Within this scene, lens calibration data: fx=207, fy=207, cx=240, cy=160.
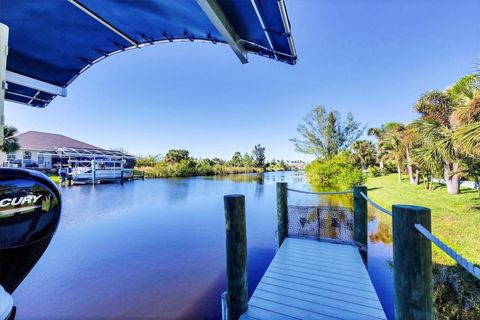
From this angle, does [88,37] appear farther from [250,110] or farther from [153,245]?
[250,110]

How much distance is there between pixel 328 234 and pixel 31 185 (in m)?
4.06

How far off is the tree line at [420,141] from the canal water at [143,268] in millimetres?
2587

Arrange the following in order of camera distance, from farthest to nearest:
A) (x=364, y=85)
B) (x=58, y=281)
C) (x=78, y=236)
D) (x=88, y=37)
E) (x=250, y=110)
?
1. (x=250, y=110)
2. (x=364, y=85)
3. (x=78, y=236)
4. (x=58, y=281)
5. (x=88, y=37)

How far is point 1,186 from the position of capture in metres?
1.11

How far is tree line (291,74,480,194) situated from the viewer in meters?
4.18

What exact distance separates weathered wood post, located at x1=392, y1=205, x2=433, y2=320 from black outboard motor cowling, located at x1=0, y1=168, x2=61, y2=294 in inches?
80.4

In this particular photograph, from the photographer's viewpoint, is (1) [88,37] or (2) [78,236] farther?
(2) [78,236]

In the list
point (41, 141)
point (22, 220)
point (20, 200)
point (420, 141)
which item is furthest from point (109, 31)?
point (41, 141)

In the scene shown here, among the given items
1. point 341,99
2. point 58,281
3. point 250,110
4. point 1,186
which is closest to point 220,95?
point 250,110

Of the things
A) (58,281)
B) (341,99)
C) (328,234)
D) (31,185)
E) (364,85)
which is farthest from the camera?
(341,99)

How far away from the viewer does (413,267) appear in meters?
1.00

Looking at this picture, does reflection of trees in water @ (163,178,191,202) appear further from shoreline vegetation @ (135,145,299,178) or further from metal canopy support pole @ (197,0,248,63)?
shoreline vegetation @ (135,145,299,178)

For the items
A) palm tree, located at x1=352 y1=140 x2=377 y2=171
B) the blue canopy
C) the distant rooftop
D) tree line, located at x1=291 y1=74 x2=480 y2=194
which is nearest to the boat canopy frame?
the blue canopy

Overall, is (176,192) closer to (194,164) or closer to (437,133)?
(437,133)
